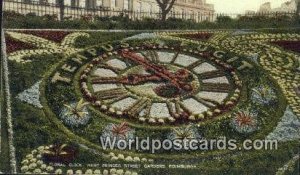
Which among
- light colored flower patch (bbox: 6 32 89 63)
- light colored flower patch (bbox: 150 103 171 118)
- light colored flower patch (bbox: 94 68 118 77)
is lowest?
light colored flower patch (bbox: 150 103 171 118)

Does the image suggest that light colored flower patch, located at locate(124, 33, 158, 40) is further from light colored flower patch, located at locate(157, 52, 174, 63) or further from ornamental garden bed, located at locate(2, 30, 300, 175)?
light colored flower patch, located at locate(157, 52, 174, 63)

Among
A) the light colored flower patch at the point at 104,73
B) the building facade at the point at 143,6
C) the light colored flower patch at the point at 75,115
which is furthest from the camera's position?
the building facade at the point at 143,6

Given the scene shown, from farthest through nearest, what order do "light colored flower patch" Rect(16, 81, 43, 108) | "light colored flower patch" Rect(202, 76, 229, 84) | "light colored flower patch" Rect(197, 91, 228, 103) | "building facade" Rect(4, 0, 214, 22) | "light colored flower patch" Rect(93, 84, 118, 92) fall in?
"building facade" Rect(4, 0, 214, 22)
"light colored flower patch" Rect(202, 76, 229, 84)
"light colored flower patch" Rect(93, 84, 118, 92)
"light colored flower patch" Rect(197, 91, 228, 103)
"light colored flower patch" Rect(16, 81, 43, 108)

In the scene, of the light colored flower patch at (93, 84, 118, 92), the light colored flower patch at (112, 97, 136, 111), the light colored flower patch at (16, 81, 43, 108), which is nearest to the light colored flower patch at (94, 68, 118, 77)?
the light colored flower patch at (93, 84, 118, 92)

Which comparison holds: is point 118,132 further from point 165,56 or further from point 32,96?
point 165,56

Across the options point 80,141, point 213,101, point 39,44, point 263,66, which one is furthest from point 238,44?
point 80,141

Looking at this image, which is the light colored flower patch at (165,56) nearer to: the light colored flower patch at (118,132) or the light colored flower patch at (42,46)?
the light colored flower patch at (42,46)

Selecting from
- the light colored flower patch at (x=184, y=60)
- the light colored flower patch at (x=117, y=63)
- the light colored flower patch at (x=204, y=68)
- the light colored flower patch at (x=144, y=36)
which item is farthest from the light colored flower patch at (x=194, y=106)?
the light colored flower patch at (x=144, y=36)

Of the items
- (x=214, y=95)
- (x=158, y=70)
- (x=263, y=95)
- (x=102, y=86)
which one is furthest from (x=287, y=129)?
(x=102, y=86)
